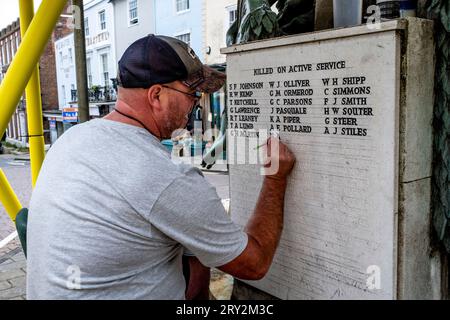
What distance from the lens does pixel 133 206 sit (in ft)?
5.25

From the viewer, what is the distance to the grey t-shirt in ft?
5.27

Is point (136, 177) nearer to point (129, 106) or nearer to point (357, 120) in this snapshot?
point (129, 106)

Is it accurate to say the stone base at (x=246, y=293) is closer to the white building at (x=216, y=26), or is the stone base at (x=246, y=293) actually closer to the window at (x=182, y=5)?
the white building at (x=216, y=26)

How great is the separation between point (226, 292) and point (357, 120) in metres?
1.77

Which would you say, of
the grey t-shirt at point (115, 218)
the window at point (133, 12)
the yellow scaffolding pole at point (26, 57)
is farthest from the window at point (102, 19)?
the grey t-shirt at point (115, 218)

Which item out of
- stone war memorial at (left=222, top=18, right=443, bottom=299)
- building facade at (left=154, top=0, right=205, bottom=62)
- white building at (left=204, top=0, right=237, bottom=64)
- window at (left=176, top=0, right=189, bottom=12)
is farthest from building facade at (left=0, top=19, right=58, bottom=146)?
stone war memorial at (left=222, top=18, right=443, bottom=299)

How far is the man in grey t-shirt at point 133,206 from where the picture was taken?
5.28 ft

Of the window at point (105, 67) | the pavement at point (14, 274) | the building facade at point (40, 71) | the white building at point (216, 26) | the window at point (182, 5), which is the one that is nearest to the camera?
the pavement at point (14, 274)

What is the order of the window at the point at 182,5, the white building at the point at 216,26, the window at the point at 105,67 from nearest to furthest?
1. the white building at the point at 216,26
2. the window at the point at 182,5
3. the window at the point at 105,67

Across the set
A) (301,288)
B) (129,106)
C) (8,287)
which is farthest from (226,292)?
→ (8,287)

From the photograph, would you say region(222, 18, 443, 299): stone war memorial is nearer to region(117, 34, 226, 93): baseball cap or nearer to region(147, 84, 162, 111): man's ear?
region(117, 34, 226, 93): baseball cap

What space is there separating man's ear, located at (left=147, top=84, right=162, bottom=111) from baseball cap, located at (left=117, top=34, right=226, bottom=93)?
20 mm

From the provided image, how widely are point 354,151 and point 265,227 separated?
0.53 meters

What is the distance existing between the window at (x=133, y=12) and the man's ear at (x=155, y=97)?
828 inches
